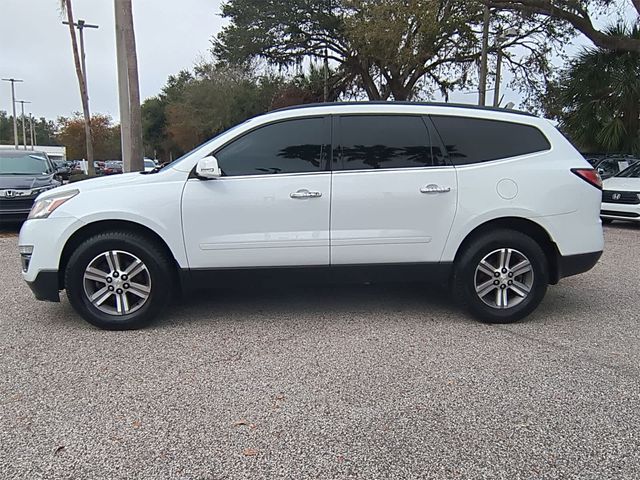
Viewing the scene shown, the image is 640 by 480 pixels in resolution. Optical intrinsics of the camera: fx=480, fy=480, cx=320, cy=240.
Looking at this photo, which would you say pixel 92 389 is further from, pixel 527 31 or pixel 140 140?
pixel 527 31

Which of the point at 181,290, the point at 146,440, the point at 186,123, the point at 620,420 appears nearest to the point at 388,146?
the point at 181,290

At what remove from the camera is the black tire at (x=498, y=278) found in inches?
165

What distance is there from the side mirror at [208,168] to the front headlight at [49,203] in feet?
3.59

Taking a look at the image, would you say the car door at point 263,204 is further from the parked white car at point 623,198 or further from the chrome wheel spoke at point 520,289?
the parked white car at point 623,198

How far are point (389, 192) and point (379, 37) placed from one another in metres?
16.7

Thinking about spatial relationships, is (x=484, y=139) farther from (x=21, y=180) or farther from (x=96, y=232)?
(x=21, y=180)

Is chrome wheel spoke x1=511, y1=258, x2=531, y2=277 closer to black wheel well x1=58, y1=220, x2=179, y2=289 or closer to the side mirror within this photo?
the side mirror

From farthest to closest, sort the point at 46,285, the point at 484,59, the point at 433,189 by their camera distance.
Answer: the point at 484,59 → the point at 433,189 → the point at 46,285

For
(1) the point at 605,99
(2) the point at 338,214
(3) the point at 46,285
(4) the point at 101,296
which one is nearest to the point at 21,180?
(3) the point at 46,285

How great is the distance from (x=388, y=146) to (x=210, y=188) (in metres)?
1.57

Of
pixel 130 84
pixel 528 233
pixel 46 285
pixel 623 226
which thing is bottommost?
pixel 623 226

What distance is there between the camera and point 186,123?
4075cm

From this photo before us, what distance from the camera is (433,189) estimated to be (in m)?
4.12

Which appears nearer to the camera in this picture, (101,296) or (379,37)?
(101,296)
